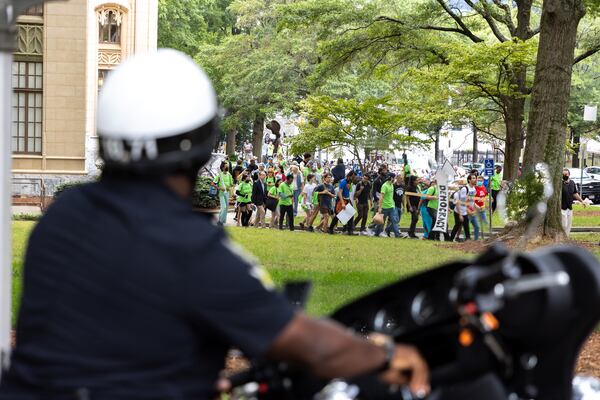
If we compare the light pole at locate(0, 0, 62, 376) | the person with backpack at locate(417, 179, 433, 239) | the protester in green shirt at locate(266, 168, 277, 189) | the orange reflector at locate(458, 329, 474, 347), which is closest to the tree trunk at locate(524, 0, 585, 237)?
the person with backpack at locate(417, 179, 433, 239)

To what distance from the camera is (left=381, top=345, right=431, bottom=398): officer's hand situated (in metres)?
3.01

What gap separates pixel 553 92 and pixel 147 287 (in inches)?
765

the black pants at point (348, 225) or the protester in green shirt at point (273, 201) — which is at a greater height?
the protester in green shirt at point (273, 201)

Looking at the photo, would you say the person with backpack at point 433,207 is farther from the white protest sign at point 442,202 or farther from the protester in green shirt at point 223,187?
the protester in green shirt at point 223,187

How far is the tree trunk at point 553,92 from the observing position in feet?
68.5

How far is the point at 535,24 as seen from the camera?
47125 mm

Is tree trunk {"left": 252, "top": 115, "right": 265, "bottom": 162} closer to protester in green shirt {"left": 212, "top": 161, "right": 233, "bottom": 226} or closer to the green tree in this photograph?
the green tree

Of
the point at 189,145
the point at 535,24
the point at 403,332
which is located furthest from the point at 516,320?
the point at 535,24

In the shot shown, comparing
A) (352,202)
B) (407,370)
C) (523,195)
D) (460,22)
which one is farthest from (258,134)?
(407,370)

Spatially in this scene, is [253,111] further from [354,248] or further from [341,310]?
[341,310]

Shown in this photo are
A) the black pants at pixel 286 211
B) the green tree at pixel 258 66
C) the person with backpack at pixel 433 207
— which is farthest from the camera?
the green tree at pixel 258 66

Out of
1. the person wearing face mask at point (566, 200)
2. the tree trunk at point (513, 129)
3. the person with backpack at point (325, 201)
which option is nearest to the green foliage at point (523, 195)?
the person wearing face mask at point (566, 200)

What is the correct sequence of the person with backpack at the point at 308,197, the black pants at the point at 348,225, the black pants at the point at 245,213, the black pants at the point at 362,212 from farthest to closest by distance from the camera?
the person with backpack at the point at 308,197 → the black pants at the point at 362,212 → the black pants at the point at 245,213 → the black pants at the point at 348,225

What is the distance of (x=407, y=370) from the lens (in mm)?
3035
